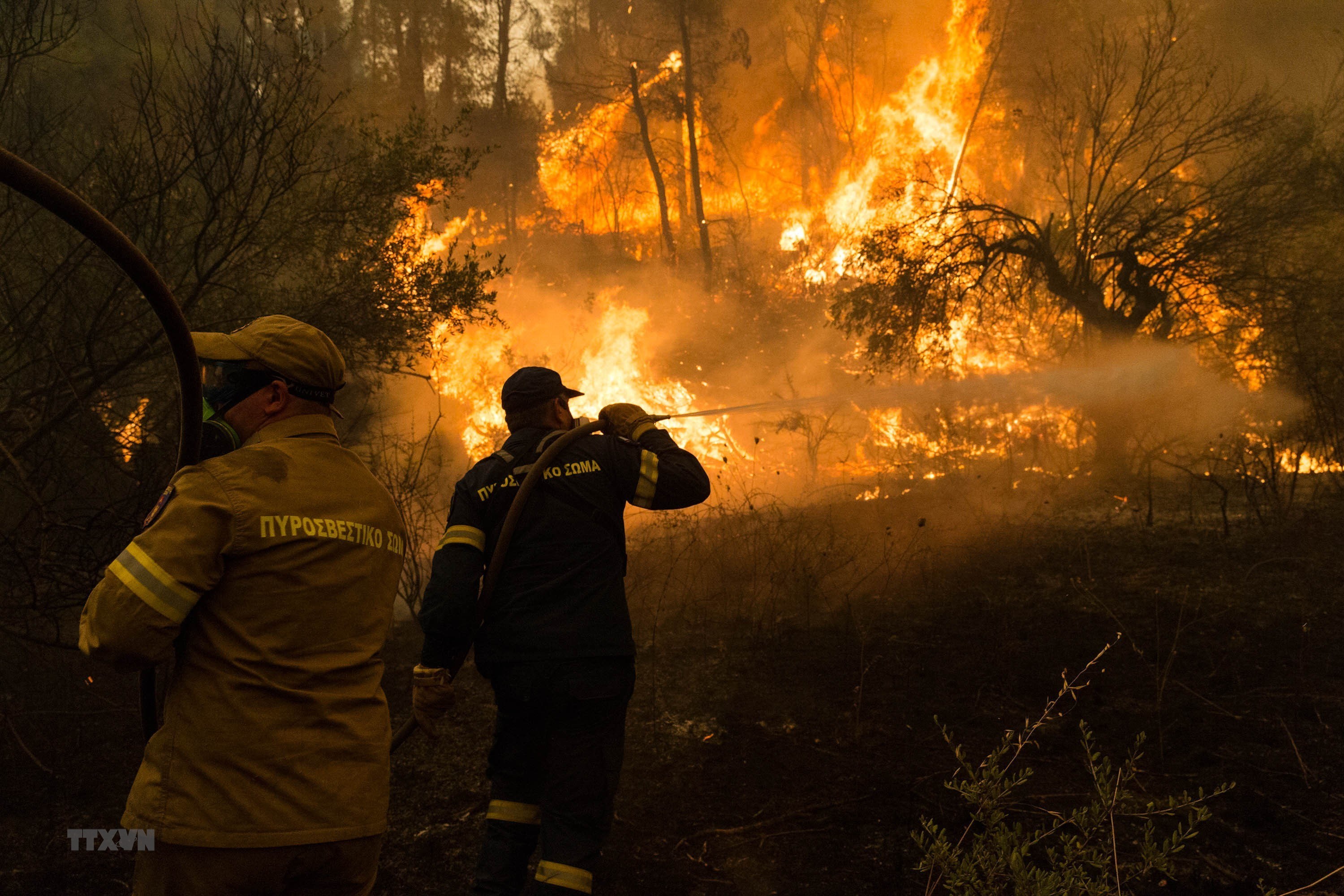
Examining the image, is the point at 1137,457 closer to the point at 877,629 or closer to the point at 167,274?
the point at 877,629

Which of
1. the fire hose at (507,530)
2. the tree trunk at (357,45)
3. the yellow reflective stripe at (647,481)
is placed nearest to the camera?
the fire hose at (507,530)

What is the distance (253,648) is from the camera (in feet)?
5.90

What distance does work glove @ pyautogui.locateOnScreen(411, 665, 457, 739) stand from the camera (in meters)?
2.90

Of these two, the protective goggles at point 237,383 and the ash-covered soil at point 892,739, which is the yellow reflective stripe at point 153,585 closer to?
the protective goggles at point 237,383

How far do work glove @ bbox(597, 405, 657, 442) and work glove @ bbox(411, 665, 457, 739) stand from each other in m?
1.17

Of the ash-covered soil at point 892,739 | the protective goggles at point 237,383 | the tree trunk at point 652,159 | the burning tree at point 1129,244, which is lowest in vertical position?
the ash-covered soil at point 892,739

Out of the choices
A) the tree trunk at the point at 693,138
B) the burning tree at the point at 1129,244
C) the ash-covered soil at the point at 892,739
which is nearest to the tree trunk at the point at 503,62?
the tree trunk at the point at 693,138

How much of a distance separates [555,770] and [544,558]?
0.73 meters

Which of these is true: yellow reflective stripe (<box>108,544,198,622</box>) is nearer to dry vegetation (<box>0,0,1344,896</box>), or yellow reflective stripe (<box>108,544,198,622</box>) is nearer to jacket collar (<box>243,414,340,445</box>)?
jacket collar (<box>243,414,340,445</box>)

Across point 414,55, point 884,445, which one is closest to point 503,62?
point 414,55

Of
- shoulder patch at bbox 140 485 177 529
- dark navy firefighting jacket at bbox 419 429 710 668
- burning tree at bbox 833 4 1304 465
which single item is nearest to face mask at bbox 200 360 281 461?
shoulder patch at bbox 140 485 177 529

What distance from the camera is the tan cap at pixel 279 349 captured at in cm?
202

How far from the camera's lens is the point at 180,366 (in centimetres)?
188

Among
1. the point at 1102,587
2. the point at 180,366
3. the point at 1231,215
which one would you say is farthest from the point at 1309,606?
the point at 180,366
